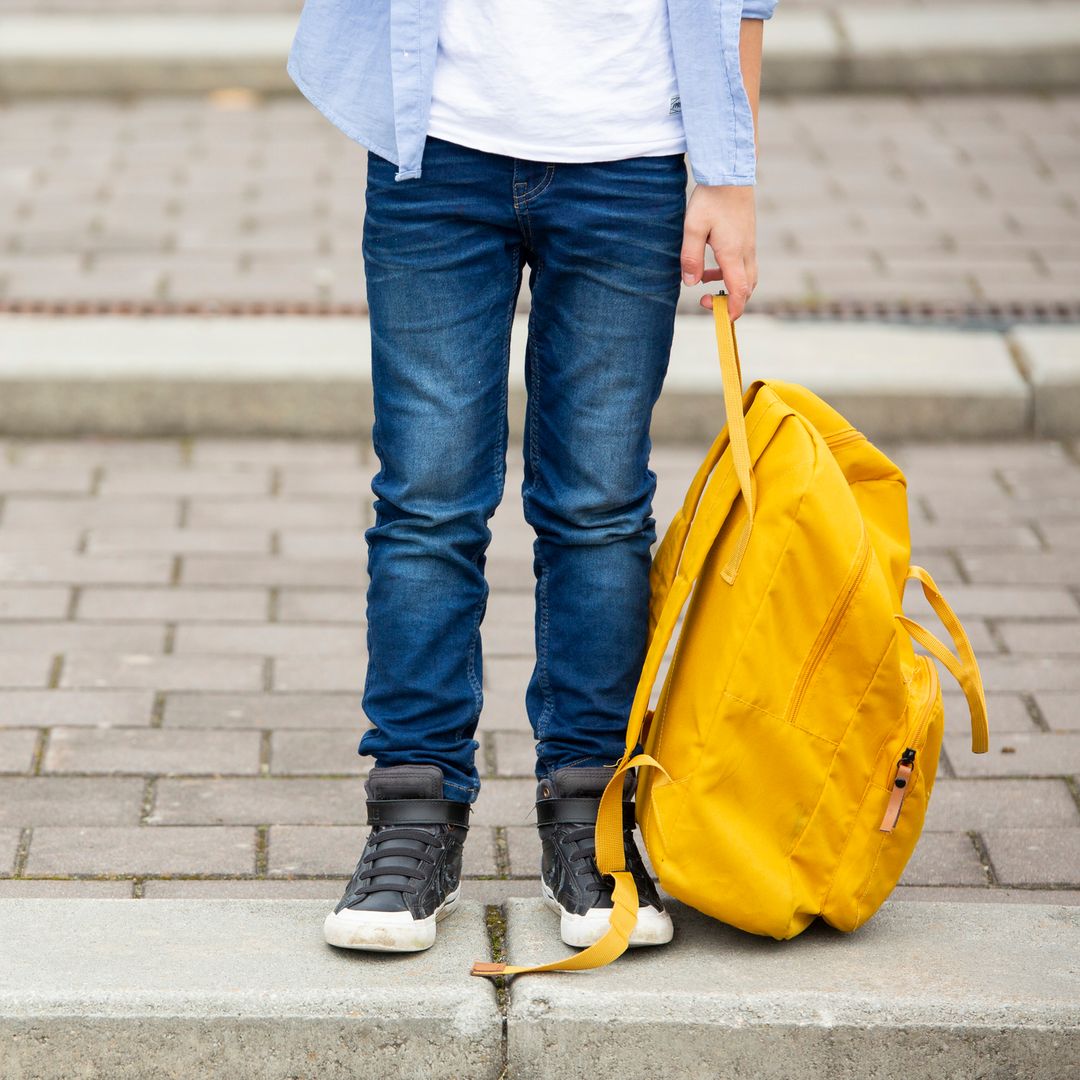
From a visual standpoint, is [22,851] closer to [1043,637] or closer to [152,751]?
[152,751]

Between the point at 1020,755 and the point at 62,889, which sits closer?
the point at 62,889

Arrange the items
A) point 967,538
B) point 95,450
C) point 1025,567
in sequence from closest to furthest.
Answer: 1. point 1025,567
2. point 967,538
3. point 95,450

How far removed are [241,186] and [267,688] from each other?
11.6ft

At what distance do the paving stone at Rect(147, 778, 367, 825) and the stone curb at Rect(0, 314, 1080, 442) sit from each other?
1706 millimetres

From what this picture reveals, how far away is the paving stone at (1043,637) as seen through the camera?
11.5 ft

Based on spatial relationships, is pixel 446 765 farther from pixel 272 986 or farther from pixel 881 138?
pixel 881 138

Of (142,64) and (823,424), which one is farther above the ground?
(823,424)

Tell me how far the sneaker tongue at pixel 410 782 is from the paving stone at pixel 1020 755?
1.10m

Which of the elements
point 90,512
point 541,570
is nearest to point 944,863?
point 541,570

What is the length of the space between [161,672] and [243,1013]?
1264 millimetres

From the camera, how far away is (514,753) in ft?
10.1

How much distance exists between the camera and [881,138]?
23.4ft

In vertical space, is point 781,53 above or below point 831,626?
below

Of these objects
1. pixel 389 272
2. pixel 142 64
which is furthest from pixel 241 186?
pixel 389 272
